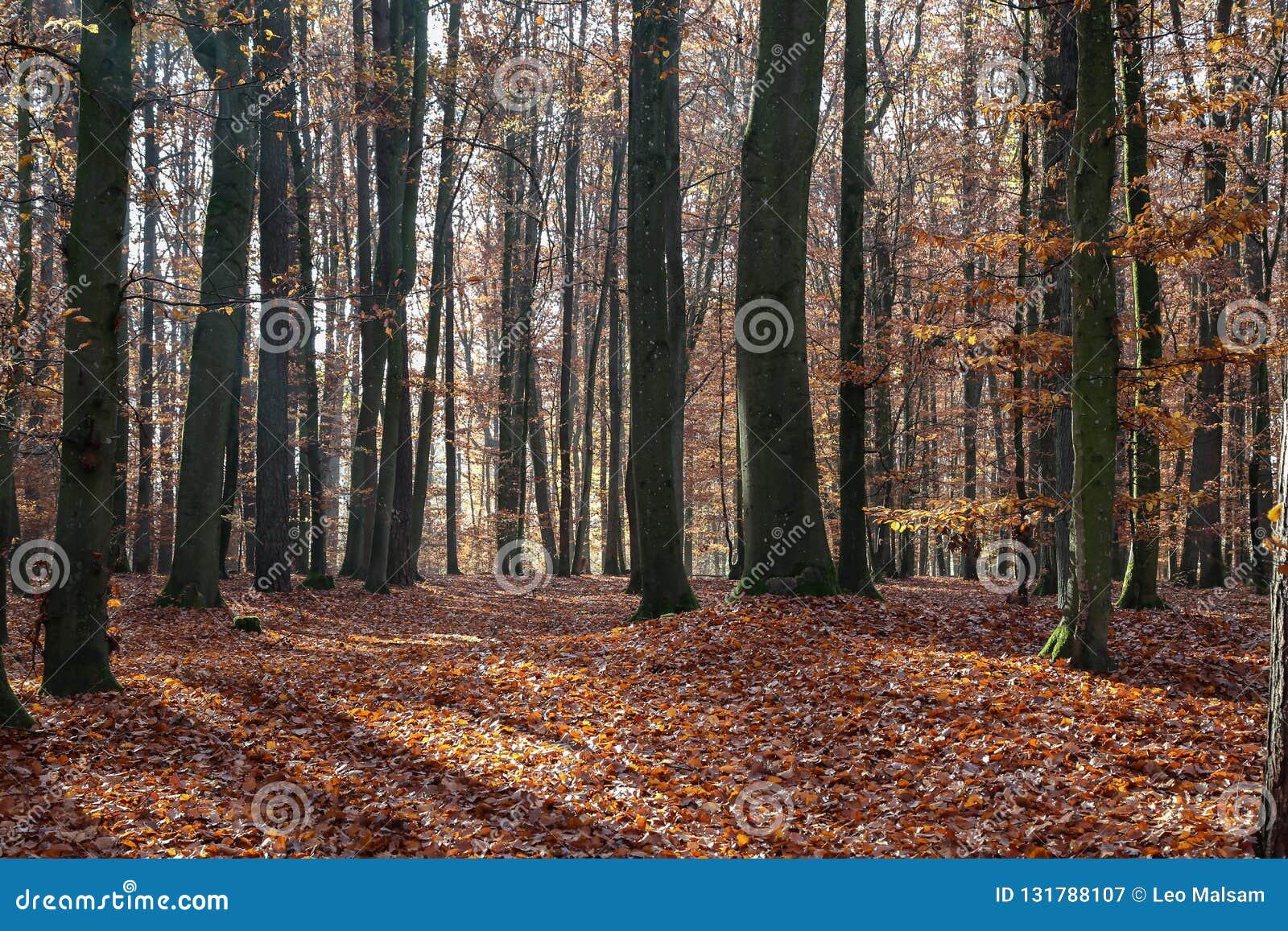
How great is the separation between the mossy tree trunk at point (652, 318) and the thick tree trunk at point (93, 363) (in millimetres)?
5613

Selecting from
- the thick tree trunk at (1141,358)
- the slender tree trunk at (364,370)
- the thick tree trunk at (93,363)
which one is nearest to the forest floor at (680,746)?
the thick tree trunk at (93,363)

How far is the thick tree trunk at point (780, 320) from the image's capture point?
394 inches

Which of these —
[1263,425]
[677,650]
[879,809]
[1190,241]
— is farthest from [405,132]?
[1263,425]

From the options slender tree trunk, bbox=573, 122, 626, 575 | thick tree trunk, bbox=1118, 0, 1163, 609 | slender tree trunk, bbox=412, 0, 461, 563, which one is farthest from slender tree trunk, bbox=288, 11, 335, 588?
thick tree trunk, bbox=1118, 0, 1163, 609

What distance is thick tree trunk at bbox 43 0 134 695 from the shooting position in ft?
21.5

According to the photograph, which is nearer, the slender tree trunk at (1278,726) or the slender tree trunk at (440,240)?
the slender tree trunk at (1278,726)

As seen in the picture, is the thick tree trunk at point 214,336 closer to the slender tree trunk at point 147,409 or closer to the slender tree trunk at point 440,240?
the slender tree trunk at point 440,240

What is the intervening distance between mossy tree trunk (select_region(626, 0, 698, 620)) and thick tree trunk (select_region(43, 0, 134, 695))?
561 cm

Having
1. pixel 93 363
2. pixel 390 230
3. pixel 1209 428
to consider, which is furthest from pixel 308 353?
pixel 1209 428

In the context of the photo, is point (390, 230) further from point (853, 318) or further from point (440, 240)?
point (853, 318)

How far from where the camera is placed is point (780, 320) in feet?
32.7

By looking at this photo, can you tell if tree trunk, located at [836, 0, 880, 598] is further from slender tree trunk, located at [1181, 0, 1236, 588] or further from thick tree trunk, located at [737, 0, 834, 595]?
slender tree trunk, located at [1181, 0, 1236, 588]

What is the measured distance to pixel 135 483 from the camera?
77.9ft

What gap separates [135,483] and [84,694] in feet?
64.0
